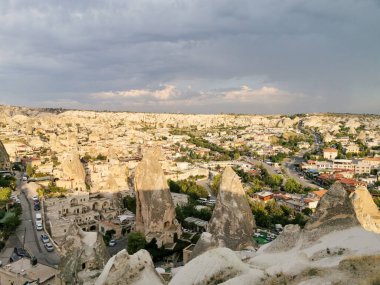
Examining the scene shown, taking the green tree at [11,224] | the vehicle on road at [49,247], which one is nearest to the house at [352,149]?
the green tree at [11,224]

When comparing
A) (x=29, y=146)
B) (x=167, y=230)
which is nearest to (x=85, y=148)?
(x=29, y=146)

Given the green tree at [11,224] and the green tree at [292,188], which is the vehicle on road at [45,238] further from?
the green tree at [292,188]

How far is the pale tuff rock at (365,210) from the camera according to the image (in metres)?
15.1

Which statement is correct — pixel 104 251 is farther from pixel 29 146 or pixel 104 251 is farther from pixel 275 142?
pixel 275 142

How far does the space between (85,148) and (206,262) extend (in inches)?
1947

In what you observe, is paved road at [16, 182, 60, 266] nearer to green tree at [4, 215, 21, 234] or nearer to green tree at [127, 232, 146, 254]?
green tree at [4, 215, 21, 234]

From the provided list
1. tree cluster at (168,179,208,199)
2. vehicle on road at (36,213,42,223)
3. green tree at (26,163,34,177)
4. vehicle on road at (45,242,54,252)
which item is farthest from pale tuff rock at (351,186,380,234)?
green tree at (26,163,34,177)

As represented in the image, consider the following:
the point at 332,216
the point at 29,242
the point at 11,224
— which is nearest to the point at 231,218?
the point at 332,216

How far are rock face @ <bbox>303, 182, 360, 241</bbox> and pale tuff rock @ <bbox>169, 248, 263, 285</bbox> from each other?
3.18m

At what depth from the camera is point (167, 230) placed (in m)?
20.0

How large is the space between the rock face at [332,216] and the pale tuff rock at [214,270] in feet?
10.4

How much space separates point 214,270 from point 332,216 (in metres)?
4.27

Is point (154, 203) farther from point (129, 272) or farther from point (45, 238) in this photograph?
point (129, 272)

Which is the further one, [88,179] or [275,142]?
[275,142]
